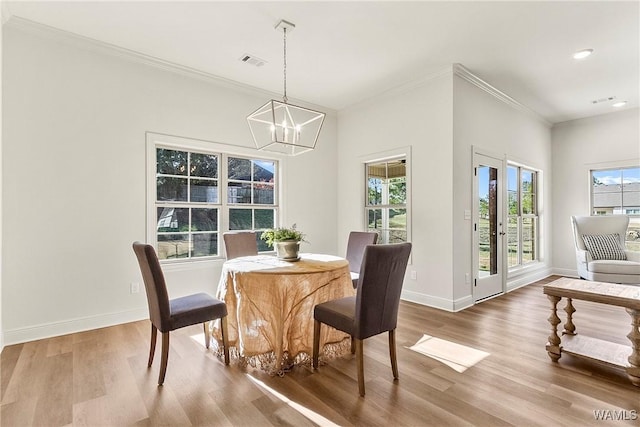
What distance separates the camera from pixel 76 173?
124 inches

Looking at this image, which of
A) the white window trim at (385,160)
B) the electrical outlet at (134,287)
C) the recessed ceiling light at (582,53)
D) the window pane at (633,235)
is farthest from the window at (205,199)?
the window pane at (633,235)

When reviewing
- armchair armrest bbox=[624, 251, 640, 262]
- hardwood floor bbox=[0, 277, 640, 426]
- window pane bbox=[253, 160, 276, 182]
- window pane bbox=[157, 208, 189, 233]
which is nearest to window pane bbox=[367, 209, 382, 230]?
window pane bbox=[253, 160, 276, 182]

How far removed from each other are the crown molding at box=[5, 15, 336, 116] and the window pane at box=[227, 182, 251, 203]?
129cm

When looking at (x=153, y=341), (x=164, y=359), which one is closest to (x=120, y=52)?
(x=153, y=341)

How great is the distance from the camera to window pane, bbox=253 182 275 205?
15.0ft

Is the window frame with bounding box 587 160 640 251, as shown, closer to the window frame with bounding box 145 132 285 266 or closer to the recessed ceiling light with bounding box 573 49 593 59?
the recessed ceiling light with bounding box 573 49 593 59

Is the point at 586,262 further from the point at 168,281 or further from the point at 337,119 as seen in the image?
the point at 168,281

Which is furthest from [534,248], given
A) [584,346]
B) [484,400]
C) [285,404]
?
[285,404]

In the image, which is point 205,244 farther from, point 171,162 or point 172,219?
point 171,162

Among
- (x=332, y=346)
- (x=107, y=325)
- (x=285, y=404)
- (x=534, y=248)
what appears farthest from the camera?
(x=534, y=248)

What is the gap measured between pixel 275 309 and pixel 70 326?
2.30 meters

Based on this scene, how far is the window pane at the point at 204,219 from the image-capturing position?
3.99 metres

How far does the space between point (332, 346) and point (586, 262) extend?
446 centimetres

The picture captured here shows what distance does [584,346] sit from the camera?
8.28ft
